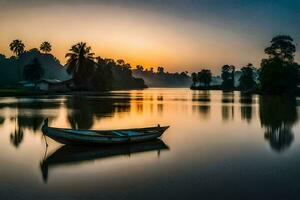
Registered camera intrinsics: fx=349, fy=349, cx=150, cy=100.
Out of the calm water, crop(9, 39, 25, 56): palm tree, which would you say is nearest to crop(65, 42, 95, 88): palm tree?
crop(9, 39, 25, 56): palm tree

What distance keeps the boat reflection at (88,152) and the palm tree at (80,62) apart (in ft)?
312

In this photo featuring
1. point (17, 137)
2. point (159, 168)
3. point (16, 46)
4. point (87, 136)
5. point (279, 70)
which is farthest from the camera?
point (16, 46)

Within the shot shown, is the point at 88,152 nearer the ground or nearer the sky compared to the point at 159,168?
nearer the sky

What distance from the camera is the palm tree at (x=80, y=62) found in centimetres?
11400

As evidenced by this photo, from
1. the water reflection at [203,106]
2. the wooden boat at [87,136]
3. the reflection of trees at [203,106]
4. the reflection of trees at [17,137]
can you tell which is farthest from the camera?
the reflection of trees at [203,106]

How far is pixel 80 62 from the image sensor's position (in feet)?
374

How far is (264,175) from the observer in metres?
14.8

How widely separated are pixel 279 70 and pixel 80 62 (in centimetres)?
6118

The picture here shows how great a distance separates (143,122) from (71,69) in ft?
279

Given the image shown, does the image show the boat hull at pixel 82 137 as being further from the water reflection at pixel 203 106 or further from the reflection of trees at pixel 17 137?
the water reflection at pixel 203 106

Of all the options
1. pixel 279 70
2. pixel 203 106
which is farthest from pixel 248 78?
pixel 203 106

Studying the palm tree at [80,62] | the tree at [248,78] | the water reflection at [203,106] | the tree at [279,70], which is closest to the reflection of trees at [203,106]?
the water reflection at [203,106]

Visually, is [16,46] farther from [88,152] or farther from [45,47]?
[88,152]

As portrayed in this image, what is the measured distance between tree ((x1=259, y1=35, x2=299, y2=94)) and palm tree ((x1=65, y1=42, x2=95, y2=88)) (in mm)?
55088
